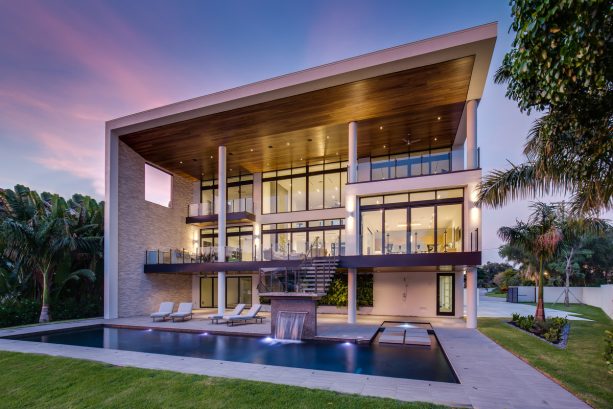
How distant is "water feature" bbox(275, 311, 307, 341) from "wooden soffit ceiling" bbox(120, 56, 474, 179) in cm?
843

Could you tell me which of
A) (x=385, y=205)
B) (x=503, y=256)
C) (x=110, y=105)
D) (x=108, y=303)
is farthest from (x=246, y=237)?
(x=503, y=256)

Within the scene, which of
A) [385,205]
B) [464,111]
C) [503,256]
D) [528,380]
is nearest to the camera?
[528,380]

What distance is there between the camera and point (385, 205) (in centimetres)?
1644

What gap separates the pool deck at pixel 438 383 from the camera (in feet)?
18.5

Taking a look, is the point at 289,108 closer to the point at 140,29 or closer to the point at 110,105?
the point at 140,29

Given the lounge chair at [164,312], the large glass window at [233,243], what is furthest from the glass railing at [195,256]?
the lounge chair at [164,312]

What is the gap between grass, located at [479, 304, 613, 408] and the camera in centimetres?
592

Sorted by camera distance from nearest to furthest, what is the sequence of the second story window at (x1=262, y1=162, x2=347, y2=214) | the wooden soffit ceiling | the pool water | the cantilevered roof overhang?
the pool water < the cantilevered roof overhang < the wooden soffit ceiling < the second story window at (x1=262, y1=162, x2=347, y2=214)

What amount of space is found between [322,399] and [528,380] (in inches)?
160

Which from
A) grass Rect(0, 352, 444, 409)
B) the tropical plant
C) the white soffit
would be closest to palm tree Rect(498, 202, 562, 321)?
the white soffit

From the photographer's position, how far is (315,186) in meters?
20.8

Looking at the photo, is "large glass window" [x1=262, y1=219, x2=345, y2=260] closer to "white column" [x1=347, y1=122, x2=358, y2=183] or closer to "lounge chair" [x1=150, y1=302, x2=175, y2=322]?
"white column" [x1=347, y1=122, x2=358, y2=183]

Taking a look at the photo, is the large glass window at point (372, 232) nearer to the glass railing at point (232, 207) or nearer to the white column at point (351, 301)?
the white column at point (351, 301)

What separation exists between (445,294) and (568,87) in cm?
1495
